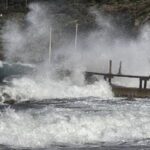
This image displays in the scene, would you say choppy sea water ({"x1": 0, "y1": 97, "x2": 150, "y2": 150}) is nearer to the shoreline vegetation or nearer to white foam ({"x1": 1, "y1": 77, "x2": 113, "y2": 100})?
white foam ({"x1": 1, "y1": 77, "x2": 113, "y2": 100})

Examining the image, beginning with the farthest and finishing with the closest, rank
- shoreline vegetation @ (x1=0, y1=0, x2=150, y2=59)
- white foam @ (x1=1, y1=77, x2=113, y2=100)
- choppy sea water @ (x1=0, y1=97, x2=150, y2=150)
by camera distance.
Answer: shoreline vegetation @ (x1=0, y1=0, x2=150, y2=59) → white foam @ (x1=1, y1=77, x2=113, y2=100) → choppy sea water @ (x1=0, y1=97, x2=150, y2=150)

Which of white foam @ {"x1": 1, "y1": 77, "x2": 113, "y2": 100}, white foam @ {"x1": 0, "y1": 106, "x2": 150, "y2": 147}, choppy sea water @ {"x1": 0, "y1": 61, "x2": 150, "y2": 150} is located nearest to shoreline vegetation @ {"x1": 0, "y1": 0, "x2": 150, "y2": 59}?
white foam @ {"x1": 1, "y1": 77, "x2": 113, "y2": 100}

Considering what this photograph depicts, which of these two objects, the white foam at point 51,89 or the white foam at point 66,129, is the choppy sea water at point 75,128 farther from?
the white foam at point 51,89

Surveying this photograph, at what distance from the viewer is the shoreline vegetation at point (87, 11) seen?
237 feet

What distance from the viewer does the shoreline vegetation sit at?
72.1 m

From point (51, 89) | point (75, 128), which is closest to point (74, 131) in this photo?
point (75, 128)

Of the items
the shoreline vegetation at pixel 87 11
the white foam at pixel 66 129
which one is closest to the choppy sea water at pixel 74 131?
the white foam at pixel 66 129

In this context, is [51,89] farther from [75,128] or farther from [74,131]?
[74,131]

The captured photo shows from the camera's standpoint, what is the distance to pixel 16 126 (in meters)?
24.1

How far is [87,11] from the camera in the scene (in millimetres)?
78562

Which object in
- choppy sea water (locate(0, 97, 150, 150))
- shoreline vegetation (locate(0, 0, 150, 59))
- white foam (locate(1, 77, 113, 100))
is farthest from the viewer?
shoreline vegetation (locate(0, 0, 150, 59))

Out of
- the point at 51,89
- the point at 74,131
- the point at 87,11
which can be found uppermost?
the point at 87,11

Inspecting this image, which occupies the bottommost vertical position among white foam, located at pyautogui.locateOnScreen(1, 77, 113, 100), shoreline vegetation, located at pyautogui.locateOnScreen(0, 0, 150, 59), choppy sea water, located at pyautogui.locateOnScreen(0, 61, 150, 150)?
white foam, located at pyautogui.locateOnScreen(1, 77, 113, 100)

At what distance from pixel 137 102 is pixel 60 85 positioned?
8.05 meters
